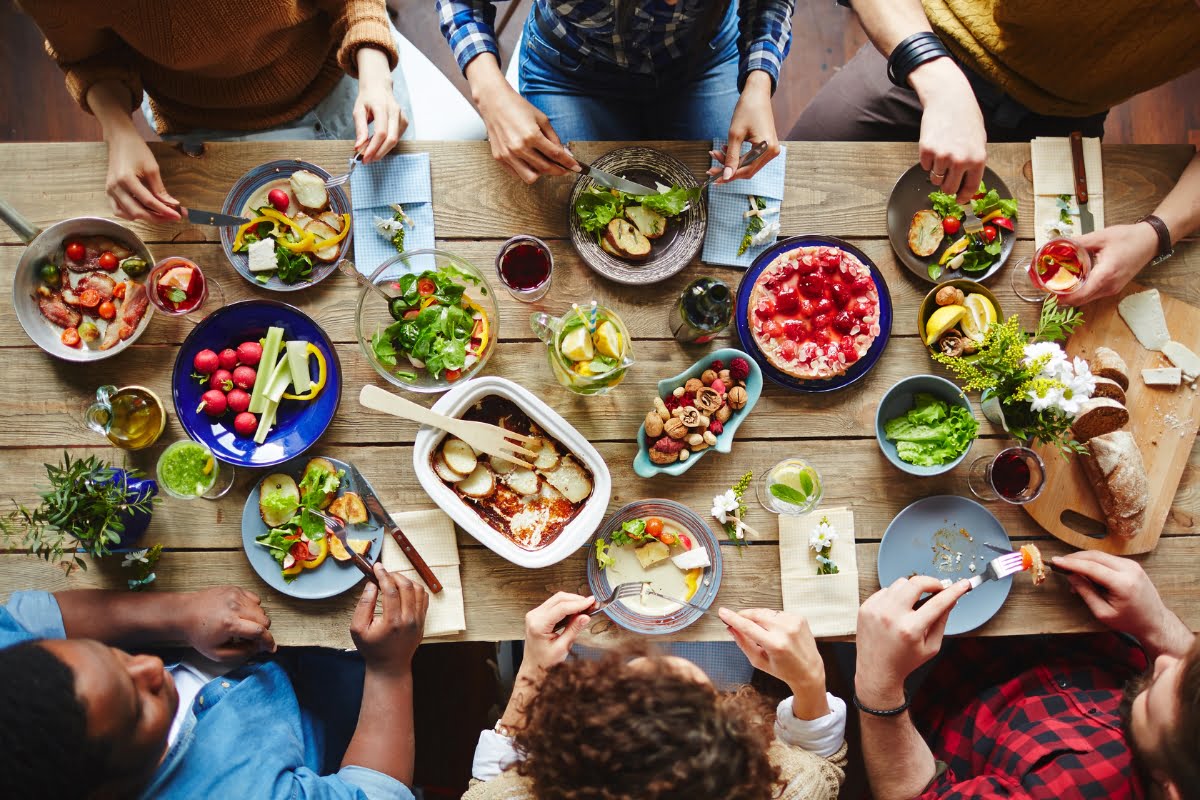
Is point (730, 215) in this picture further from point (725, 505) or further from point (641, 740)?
point (641, 740)

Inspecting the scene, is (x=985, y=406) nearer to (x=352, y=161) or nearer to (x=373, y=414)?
(x=373, y=414)

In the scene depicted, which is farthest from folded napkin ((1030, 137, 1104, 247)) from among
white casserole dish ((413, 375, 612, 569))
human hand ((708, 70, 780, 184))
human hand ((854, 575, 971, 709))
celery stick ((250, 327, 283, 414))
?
celery stick ((250, 327, 283, 414))

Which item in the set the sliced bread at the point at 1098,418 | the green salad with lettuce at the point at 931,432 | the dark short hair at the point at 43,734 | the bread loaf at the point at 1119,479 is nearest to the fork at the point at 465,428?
the dark short hair at the point at 43,734

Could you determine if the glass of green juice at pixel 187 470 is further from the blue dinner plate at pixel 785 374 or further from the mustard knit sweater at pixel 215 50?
the blue dinner plate at pixel 785 374

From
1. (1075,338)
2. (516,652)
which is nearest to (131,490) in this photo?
(516,652)

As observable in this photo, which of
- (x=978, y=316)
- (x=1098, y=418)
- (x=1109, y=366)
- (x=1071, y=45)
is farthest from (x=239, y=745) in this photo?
(x=1071, y=45)

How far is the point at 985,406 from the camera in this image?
73.4 inches

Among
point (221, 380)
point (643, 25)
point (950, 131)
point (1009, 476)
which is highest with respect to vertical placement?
point (643, 25)

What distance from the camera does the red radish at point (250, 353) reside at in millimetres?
1796

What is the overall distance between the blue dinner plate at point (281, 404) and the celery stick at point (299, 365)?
0.11ft

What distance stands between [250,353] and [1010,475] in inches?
77.4

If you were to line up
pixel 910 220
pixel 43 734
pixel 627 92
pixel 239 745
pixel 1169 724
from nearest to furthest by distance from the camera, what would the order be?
pixel 43 734 < pixel 1169 724 < pixel 239 745 < pixel 910 220 < pixel 627 92

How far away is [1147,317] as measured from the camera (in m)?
1.88

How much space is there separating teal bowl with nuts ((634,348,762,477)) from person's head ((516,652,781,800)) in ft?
1.60
